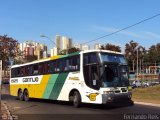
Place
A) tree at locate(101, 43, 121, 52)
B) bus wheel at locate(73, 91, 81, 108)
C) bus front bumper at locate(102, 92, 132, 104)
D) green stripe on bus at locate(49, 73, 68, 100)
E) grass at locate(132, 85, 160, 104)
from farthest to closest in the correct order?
1. tree at locate(101, 43, 121, 52)
2. grass at locate(132, 85, 160, 104)
3. green stripe on bus at locate(49, 73, 68, 100)
4. bus wheel at locate(73, 91, 81, 108)
5. bus front bumper at locate(102, 92, 132, 104)

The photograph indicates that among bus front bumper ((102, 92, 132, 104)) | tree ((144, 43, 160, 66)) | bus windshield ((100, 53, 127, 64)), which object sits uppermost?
tree ((144, 43, 160, 66))

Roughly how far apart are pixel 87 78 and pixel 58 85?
4.03m

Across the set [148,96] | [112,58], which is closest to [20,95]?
[148,96]

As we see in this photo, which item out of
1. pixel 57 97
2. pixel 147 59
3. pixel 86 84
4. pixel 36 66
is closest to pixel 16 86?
pixel 36 66

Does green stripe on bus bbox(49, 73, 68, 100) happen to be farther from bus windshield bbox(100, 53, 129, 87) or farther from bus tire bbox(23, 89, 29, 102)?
bus tire bbox(23, 89, 29, 102)

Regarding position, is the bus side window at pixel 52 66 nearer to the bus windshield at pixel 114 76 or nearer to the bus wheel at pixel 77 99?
the bus wheel at pixel 77 99

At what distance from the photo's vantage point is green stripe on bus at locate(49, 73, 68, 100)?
23578mm

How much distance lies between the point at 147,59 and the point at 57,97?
367ft

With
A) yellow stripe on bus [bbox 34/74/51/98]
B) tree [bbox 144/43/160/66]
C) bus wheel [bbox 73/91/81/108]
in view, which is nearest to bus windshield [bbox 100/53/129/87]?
bus wheel [bbox 73/91/81/108]

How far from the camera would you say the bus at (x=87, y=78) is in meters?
19.8

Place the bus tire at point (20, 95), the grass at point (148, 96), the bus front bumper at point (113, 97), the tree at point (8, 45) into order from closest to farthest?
the bus front bumper at point (113, 97)
the grass at point (148, 96)
the bus tire at point (20, 95)
the tree at point (8, 45)

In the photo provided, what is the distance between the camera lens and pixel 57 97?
24.4 metres

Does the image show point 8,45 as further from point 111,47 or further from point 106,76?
point 106,76

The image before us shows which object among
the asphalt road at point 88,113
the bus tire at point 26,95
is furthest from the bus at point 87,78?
the bus tire at point 26,95
